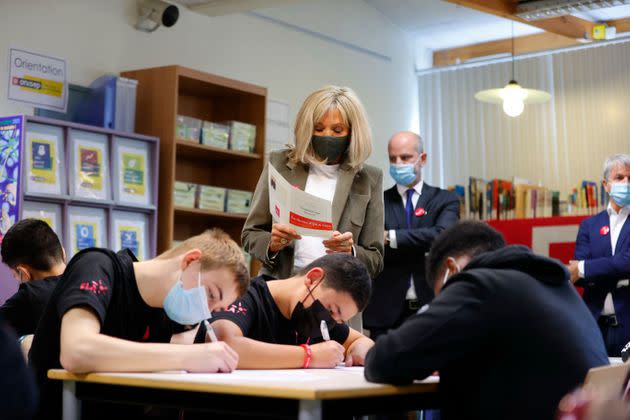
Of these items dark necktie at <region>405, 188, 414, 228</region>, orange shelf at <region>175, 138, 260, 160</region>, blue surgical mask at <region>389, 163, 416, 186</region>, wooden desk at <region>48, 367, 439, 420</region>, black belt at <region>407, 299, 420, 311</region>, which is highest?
orange shelf at <region>175, 138, 260, 160</region>

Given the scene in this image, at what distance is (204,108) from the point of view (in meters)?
6.44

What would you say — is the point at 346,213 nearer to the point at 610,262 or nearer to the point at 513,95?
→ the point at 610,262

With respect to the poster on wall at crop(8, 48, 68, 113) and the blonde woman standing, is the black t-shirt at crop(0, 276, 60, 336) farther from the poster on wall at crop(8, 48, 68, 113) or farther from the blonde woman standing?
the poster on wall at crop(8, 48, 68, 113)

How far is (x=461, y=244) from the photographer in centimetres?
219

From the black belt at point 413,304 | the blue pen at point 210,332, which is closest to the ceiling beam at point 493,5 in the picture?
the black belt at point 413,304

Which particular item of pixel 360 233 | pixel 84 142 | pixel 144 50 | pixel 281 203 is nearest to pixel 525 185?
pixel 144 50

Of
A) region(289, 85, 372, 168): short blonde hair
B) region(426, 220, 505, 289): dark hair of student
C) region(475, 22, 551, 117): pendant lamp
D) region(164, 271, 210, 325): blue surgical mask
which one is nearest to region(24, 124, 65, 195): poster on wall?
region(289, 85, 372, 168): short blonde hair

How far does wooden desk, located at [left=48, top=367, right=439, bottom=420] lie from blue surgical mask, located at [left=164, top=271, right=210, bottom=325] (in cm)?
22

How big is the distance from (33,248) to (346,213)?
1.23m

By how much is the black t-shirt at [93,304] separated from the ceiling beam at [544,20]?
4.32 m

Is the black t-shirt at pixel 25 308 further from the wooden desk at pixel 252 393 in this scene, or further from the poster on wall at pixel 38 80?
the poster on wall at pixel 38 80

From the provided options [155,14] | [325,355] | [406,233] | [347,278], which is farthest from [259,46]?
[325,355]

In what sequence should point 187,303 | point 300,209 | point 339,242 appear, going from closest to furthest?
point 187,303 < point 300,209 < point 339,242

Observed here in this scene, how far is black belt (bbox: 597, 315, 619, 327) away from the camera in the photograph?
434 centimetres
